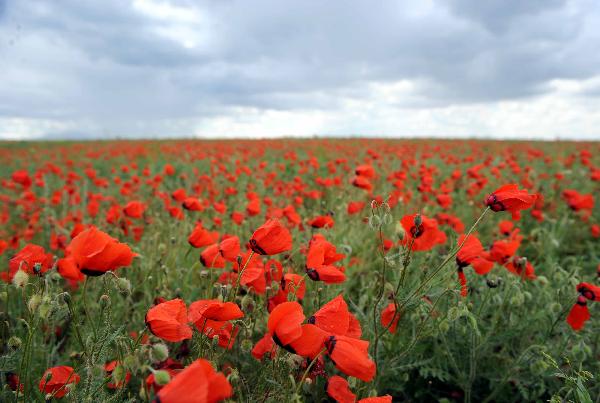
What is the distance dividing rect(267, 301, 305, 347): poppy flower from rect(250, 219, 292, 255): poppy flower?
0.99ft

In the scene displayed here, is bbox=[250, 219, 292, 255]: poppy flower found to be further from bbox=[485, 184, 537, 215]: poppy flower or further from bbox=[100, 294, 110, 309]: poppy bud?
bbox=[485, 184, 537, 215]: poppy flower

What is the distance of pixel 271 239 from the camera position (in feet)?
4.17

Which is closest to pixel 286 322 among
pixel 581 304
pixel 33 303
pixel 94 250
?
pixel 94 250

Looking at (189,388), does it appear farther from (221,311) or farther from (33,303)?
(33,303)

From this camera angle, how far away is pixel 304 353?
976mm

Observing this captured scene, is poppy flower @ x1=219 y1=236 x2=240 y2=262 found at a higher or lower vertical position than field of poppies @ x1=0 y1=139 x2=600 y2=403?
higher

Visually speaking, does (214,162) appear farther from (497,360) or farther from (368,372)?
(368,372)

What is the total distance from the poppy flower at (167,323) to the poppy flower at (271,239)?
0.30m

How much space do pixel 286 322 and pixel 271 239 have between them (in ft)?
1.13

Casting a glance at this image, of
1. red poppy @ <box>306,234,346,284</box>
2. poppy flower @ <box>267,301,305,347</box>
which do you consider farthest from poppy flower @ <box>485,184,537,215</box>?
poppy flower @ <box>267,301,305,347</box>

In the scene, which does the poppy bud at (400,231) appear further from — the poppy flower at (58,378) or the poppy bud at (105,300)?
the poppy flower at (58,378)

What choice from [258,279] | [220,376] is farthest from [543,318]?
[220,376]

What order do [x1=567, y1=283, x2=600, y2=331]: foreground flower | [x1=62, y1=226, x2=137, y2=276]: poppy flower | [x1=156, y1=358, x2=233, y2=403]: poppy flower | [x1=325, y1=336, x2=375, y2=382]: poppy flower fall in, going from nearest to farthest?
[x1=156, y1=358, x2=233, y2=403]: poppy flower → [x1=325, y1=336, x2=375, y2=382]: poppy flower → [x1=62, y1=226, x2=137, y2=276]: poppy flower → [x1=567, y1=283, x2=600, y2=331]: foreground flower

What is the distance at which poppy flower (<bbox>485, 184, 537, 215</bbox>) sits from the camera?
1.35 m
